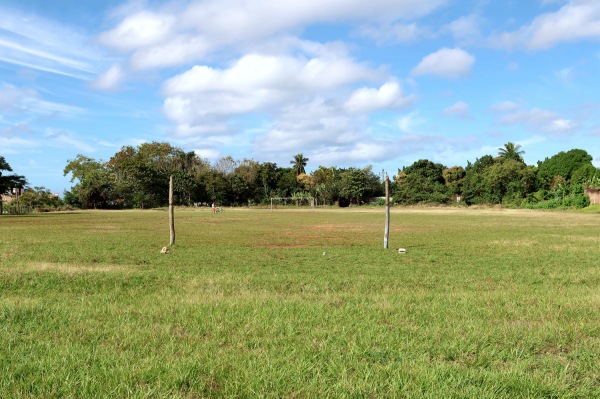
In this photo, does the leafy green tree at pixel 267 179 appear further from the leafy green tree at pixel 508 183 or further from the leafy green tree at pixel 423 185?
the leafy green tree at pixel 508 183

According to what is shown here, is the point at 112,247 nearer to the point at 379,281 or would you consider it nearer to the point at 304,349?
the point at 379,281

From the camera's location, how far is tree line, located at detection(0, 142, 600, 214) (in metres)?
70.4

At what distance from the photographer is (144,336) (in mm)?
5031

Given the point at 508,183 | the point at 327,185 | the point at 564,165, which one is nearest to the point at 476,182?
the point at 508,183

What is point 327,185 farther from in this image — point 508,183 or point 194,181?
point 508,183

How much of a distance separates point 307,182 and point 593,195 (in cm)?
4838

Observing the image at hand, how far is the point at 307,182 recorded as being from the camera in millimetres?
91250

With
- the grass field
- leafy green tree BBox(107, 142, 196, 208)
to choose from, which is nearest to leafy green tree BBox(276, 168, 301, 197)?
leafy green tree BBox(107, 142, 196, 208)

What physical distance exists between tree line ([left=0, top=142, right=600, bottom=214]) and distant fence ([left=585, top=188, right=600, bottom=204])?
781mm

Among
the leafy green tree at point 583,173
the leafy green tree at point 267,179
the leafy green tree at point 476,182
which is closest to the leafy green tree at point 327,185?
the leafy green tree at point 267,179

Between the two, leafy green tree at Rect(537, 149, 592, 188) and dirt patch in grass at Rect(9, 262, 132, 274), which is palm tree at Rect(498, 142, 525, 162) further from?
dirt patch in grass at Rect(9, 262, 132, 274)

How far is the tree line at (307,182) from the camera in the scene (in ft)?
231

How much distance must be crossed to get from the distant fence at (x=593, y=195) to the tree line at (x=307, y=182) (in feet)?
2.56

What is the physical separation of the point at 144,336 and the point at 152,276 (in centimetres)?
503
